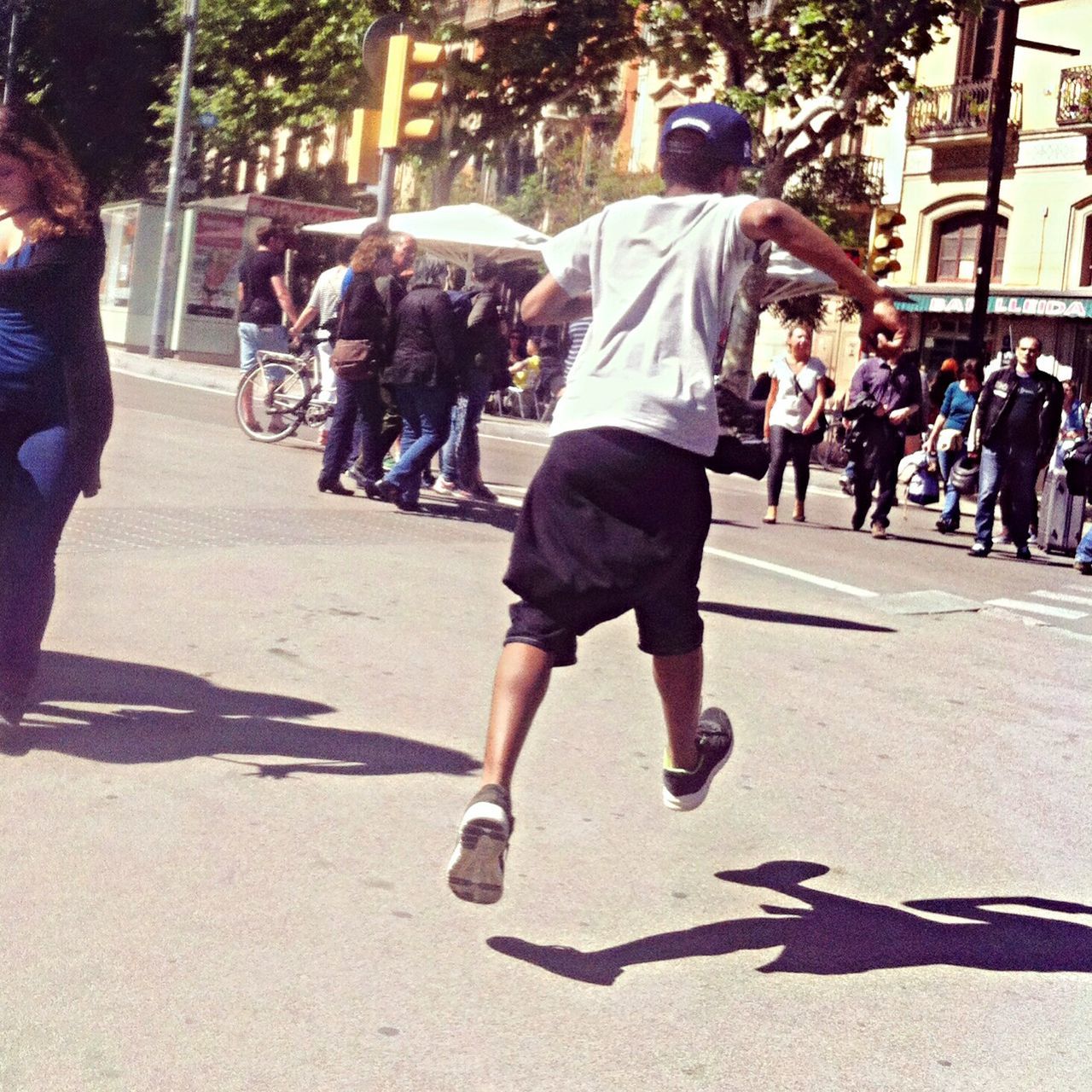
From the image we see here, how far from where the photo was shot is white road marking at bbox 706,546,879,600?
36.1 feet

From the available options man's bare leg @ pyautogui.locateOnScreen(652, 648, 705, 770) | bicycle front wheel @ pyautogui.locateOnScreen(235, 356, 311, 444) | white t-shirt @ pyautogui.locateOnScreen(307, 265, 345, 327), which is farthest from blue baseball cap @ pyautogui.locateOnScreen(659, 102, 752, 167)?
bicycle front wheel @ pyautogui.locateOnScreen(235, 356, 311, 444)

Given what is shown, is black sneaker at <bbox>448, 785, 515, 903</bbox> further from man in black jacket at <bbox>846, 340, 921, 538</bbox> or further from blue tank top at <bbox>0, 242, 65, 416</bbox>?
man in black jacket at <bbox>846, 340, 921, 538</bbox>

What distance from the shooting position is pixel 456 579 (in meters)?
9.63

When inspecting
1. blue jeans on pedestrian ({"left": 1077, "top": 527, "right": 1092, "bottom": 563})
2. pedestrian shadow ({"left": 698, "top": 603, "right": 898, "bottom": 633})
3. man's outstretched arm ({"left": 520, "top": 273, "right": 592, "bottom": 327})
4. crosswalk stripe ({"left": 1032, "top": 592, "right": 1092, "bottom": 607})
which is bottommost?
pedestrian shadow ({"left": 698, "top": 603, "right": 898, "bottom": 633})

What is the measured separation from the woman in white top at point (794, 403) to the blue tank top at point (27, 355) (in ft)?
33.6

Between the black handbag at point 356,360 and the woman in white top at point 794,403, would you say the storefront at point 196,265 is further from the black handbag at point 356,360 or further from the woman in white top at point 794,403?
the black handbag at point 356,360

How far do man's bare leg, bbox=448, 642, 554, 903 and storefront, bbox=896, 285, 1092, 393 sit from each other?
2876cm

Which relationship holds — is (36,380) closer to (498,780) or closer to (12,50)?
(498,780)

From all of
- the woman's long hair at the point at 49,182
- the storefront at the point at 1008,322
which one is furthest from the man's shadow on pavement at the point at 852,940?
the storefront at the point at 1008,322

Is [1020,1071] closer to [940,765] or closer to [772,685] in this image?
[940,765]

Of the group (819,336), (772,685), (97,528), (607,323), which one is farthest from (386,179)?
(819,336)

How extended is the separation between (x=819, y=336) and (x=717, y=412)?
36.5m

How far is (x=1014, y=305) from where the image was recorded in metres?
33.8

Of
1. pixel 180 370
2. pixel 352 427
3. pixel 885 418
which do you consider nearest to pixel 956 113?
pixel 180 370
